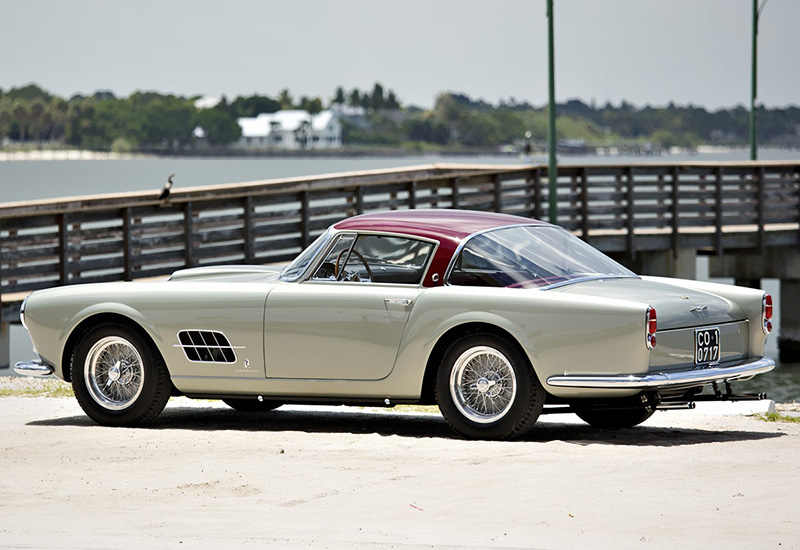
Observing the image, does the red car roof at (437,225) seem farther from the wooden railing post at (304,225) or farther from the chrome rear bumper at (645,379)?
the wooden railing post at (304,225)

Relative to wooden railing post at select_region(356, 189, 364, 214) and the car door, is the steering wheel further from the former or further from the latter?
wooden railing post at select_region(356, 189, 364, 214)

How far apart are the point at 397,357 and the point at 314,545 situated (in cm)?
281

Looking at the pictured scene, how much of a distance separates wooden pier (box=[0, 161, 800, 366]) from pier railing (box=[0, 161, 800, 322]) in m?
0.02

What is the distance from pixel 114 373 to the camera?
916 cm

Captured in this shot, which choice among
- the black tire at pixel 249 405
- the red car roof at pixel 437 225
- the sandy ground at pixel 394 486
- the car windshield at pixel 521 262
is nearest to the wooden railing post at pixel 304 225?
the black tire at pixel 249 405

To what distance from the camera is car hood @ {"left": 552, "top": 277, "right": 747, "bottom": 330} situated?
317 inches

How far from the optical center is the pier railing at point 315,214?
18078mm

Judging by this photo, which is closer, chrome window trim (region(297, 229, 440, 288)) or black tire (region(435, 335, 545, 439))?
black tire (region(435, 335, 545, 439))

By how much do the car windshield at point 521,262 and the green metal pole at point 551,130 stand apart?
15.9m

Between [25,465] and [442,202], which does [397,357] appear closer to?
[25,465]

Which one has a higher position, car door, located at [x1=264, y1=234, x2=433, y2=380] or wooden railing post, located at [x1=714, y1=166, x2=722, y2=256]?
car door, located at [x1=264, y1=234, x2=433, y2=380]

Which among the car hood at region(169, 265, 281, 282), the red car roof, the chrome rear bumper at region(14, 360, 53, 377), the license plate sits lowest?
the chrome rear bumper at region(14, 360, 53, 377)

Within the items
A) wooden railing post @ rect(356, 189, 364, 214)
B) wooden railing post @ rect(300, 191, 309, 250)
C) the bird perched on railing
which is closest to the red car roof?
the bird perched on railing

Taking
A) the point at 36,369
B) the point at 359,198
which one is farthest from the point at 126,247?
the point at 36,369
